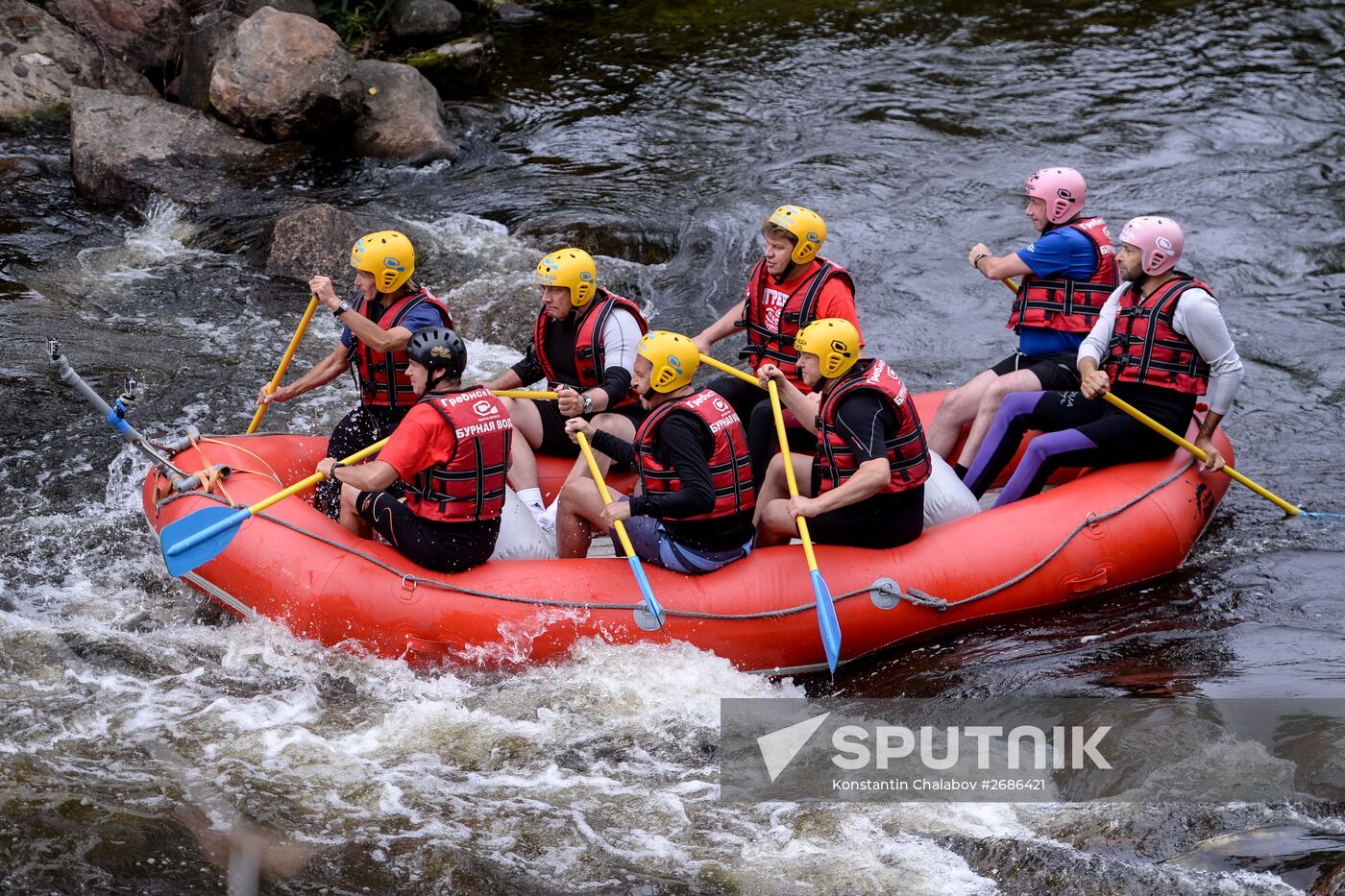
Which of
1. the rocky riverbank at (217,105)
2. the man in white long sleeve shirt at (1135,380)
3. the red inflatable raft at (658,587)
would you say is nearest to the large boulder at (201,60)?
the rocky riverbank at (217,105)

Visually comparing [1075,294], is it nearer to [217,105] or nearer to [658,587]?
[658,587]

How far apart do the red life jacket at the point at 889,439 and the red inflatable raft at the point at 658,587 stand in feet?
1.26

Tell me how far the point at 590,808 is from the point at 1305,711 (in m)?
2.83

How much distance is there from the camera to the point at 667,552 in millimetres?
5797

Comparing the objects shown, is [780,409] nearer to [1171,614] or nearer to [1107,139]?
[1171,614]

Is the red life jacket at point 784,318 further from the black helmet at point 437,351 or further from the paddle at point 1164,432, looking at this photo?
the black helmet at point 437,351

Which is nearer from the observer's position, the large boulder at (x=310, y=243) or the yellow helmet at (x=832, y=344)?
the yellow helmet at (x=832, y=344)

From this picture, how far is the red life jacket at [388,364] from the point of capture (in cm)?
642

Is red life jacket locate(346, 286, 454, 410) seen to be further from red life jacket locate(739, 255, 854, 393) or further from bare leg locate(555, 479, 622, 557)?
red life jacket locate(739, 255, 854, 393)

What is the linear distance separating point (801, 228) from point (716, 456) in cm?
143

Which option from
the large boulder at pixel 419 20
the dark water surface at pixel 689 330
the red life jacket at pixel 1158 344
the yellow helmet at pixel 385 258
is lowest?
the dark water surface at pixel 689 330

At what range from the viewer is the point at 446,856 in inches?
188

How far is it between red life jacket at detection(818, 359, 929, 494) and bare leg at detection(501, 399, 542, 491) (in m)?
1.52

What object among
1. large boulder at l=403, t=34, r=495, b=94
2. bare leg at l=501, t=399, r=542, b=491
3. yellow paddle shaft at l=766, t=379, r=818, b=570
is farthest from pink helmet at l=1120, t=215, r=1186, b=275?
large boulder at l=403, t=34, r=495, b=94
